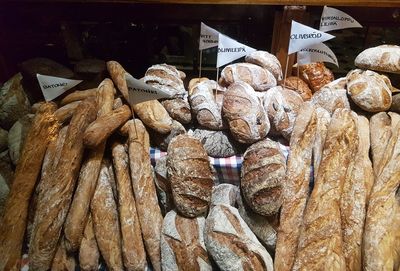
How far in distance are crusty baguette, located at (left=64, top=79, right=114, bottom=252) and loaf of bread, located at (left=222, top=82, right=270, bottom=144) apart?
696 mm

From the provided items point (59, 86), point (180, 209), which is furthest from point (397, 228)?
point (59, 86)

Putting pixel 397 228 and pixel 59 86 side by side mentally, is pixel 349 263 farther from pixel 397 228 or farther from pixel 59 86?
pixel 59 86

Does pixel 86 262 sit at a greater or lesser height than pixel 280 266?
lesser

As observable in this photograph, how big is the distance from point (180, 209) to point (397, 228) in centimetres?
101

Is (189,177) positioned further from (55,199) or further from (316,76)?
(316,76)

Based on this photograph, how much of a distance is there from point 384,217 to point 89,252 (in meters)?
1.46

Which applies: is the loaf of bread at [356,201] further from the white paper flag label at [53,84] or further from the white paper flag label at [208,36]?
the white paper flag label at [53,84]

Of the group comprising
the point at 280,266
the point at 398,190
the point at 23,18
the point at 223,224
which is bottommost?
the point at 280,266

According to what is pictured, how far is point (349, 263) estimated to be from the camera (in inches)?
52.5

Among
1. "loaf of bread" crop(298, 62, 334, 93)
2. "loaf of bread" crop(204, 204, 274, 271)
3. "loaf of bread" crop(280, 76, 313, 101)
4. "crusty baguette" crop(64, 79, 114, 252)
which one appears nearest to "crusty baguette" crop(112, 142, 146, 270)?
"crusty baguette" crop(64, 79, 114, 252)

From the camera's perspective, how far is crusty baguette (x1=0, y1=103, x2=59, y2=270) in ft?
4.96

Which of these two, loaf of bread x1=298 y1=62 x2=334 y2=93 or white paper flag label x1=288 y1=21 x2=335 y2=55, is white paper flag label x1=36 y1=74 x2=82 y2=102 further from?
loaf of bread x1=298 y1=62 x2=334 y2=93

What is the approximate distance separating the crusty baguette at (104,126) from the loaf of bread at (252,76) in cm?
65

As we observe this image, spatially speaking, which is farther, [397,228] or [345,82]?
[345,82]
